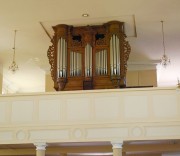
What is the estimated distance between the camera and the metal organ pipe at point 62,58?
40.5 ft

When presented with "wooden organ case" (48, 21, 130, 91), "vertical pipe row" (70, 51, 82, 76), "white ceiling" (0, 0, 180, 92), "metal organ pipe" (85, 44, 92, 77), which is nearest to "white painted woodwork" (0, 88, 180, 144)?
"wooden organ case" (48, 21, 130, 91)

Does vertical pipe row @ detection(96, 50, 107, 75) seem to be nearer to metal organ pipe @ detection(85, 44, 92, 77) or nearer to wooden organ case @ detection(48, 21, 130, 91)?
wooden organ case @ detection(48, 21, 130, 91)

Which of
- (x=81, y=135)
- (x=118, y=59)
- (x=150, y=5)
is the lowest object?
(x=81, y=135)

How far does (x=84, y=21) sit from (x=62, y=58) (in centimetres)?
132

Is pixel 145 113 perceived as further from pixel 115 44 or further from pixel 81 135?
pixel 115 44

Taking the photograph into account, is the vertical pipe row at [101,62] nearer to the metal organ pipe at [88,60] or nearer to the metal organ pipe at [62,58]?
the metal organ pipe at [88,60]

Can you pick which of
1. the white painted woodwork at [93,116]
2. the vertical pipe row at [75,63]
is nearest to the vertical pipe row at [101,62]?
the vertical pipe row at [75,63]

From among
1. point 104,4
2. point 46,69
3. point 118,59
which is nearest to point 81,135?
Answer: point 118,59

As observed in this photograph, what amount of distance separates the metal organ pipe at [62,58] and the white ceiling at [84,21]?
2.20ft

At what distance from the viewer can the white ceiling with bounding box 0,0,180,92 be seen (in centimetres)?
1137

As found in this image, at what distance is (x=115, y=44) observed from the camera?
12.4m

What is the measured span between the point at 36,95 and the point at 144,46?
16.8 feet

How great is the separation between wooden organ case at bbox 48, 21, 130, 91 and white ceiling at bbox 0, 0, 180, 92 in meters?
0.36

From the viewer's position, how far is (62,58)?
12.5 metres
